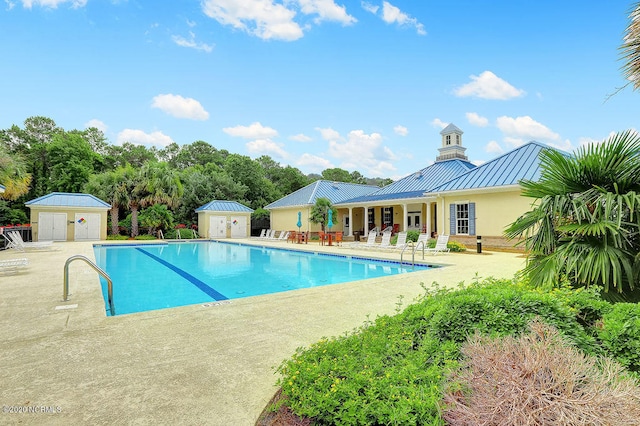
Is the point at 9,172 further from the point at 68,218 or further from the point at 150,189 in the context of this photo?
the point at 150,189

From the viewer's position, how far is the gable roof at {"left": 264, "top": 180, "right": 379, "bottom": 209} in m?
27.5

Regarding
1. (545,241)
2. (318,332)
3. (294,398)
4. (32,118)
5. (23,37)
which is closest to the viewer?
(294,398)

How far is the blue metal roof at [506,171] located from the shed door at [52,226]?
25214 mm

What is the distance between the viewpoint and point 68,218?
24.1 meters

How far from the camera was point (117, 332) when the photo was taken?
4.25m

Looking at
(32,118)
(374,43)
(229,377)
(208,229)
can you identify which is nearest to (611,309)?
(229,377)

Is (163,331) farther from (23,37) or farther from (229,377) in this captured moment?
(23,37)

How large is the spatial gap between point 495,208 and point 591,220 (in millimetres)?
13550

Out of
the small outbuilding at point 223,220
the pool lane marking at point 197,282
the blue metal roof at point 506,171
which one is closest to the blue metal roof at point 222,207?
the small outbuilding at point 223,220

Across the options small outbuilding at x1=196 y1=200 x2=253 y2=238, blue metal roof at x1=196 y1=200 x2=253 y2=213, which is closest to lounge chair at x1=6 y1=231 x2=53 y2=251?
small outbuilding at x1=196 y1=200 x2=253 y2=238

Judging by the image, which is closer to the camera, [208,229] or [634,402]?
[634,402]

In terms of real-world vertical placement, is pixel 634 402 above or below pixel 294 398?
above

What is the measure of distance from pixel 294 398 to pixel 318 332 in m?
1.90

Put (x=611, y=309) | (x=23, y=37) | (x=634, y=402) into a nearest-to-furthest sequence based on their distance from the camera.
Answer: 1. (x=634, y=402)
2. (x=611, y=309)
3. (x=23, y=37)
